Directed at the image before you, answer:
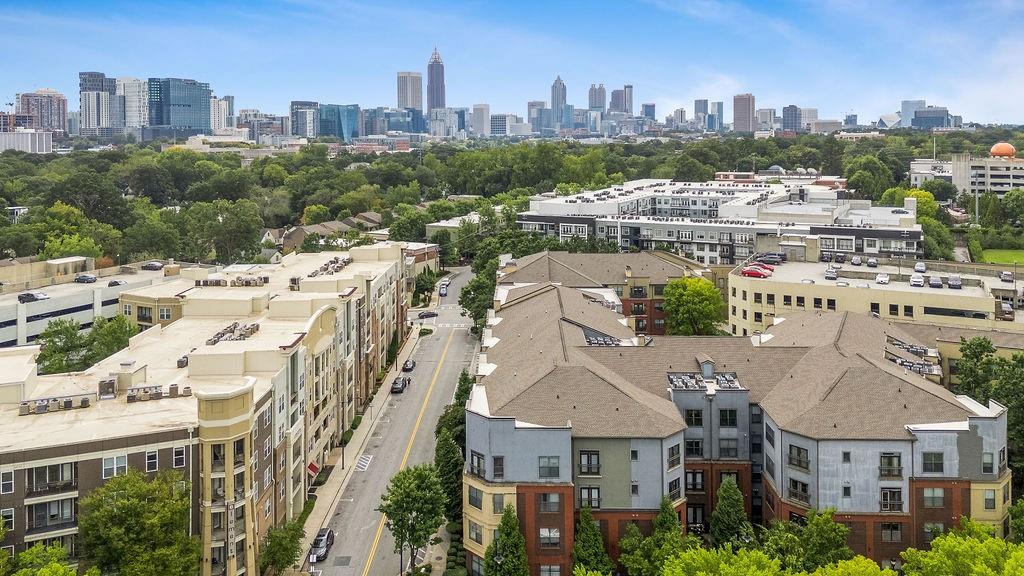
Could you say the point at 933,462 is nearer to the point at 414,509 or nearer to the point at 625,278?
the point at 414,509

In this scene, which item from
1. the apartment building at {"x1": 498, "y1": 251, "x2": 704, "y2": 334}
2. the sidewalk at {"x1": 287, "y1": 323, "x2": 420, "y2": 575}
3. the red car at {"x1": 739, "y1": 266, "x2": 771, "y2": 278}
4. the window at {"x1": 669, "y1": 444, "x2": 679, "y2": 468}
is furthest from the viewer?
the apartment building at {"x1": 498, "y1": 251, "x2": 704, "y2": 334}

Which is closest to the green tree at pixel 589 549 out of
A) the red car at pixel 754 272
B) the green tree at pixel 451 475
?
the green tree at pixel 451 475

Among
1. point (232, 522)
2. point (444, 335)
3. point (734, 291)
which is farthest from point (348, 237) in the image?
point (232, 522)

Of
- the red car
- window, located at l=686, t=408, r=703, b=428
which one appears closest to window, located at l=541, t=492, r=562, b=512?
window, located at l=686, t=408, r=703, b=428

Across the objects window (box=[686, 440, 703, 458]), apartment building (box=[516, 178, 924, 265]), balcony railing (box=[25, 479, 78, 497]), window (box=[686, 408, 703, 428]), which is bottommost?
window (box=[686, 440, 703, 458])

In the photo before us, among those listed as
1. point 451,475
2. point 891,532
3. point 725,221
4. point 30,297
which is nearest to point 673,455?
point 891,532

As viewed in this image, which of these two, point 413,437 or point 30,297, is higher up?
point 30,297

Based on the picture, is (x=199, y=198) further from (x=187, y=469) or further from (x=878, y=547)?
(x=878, y=547)

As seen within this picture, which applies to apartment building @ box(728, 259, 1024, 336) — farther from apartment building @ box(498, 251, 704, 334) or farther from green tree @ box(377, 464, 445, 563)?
green tree @ box(377, 464, 445, 563)
